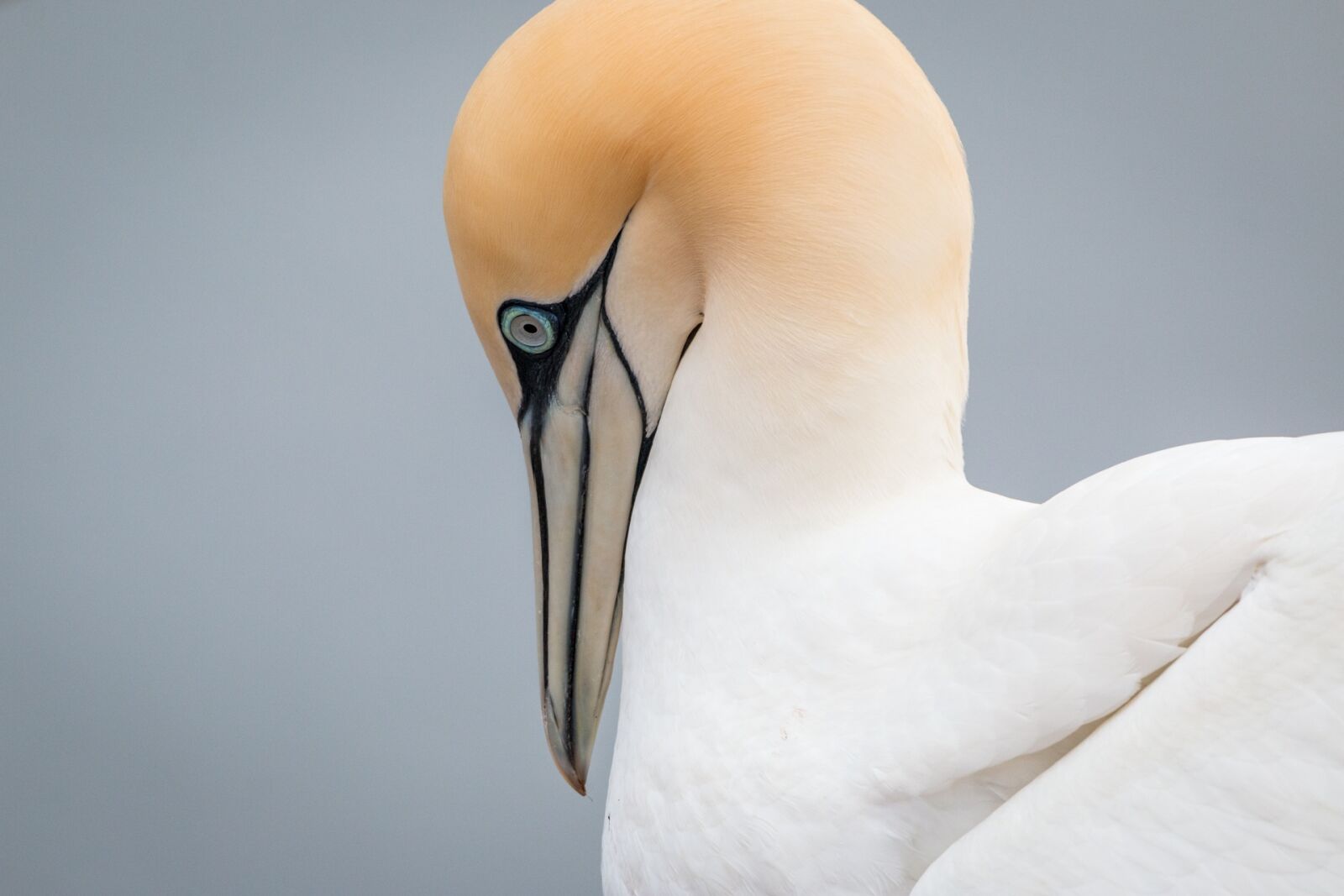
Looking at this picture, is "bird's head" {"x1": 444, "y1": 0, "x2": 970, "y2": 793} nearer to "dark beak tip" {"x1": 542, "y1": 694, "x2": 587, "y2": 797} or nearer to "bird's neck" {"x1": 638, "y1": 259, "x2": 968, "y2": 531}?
"bird's neck" {"x1": 638, "y1": 259, "x2": 968, "y2": 531}

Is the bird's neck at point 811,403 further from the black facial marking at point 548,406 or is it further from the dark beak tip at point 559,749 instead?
the dark beak tip at point 559,749

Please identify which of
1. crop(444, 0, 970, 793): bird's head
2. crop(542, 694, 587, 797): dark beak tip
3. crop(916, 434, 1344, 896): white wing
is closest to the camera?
crop(916, 434, 1344, 896): white wing

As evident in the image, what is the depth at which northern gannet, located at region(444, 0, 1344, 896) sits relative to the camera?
36.2 inches

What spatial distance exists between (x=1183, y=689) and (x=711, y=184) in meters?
0.58

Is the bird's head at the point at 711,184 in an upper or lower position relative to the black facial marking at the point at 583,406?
upper

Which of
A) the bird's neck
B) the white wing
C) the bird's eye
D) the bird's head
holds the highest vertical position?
the bird's head

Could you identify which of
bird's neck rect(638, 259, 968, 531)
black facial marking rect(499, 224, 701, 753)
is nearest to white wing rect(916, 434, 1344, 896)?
bird's neck rect(638, 259, 968, 531)

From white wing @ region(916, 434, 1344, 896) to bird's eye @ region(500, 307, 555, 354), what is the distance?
19.7 inches

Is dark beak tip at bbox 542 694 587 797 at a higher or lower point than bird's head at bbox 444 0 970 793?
lower

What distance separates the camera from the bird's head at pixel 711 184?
1145 mm

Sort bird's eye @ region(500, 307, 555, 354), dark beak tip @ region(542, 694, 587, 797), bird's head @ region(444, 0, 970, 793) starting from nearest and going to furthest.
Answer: bird's head @ region(444, 0, 970, 793) → bird's eye @ region(500, 307, 555, 354) → dark beak tip @ region(542, 694, 587, 797)

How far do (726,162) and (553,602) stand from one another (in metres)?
A: 0.51

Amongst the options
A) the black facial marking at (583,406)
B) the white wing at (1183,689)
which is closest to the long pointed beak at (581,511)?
the black facial marking at (583,406)

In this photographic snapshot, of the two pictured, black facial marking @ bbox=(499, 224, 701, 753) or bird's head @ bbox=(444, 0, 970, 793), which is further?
black facial marking @ bbox=(499, 224, 701, 753)
